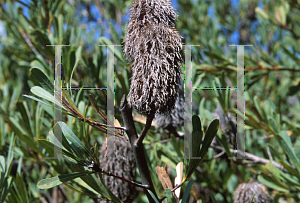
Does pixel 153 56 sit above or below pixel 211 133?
above

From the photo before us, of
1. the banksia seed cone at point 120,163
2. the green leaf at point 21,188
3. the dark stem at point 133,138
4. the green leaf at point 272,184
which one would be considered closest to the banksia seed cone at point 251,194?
the green leaf at point 272,184

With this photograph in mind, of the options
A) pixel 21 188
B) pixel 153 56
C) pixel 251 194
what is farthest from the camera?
pixel 251 194

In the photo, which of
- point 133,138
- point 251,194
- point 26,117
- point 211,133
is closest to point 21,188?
point 26,117

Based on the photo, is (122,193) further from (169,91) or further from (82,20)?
(82,20)

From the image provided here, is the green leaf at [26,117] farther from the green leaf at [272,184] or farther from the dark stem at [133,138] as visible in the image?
the green leaf at [272,184]

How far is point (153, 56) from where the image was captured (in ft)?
1.26

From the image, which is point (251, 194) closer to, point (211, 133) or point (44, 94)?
point (211, 133)

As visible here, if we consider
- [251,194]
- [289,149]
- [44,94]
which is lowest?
[251,194]

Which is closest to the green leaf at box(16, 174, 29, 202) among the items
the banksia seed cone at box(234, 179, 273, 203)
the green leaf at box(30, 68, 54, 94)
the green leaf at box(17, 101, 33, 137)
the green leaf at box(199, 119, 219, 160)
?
the green leaf at box(17, 101, 33, 137)

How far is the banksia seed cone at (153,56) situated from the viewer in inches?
14.9

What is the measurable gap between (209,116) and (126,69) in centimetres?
33

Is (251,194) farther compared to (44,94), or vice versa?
(251,194)

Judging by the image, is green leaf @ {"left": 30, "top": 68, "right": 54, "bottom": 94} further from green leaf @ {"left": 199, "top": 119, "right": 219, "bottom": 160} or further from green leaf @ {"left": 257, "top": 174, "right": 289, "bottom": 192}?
green leaf @ {"left": 257, "top": 174, "right": 289, "bottom": 192}

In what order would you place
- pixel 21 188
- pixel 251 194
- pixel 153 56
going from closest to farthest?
pixel 153 56 → pixel 21 188 → pixel 251 194
